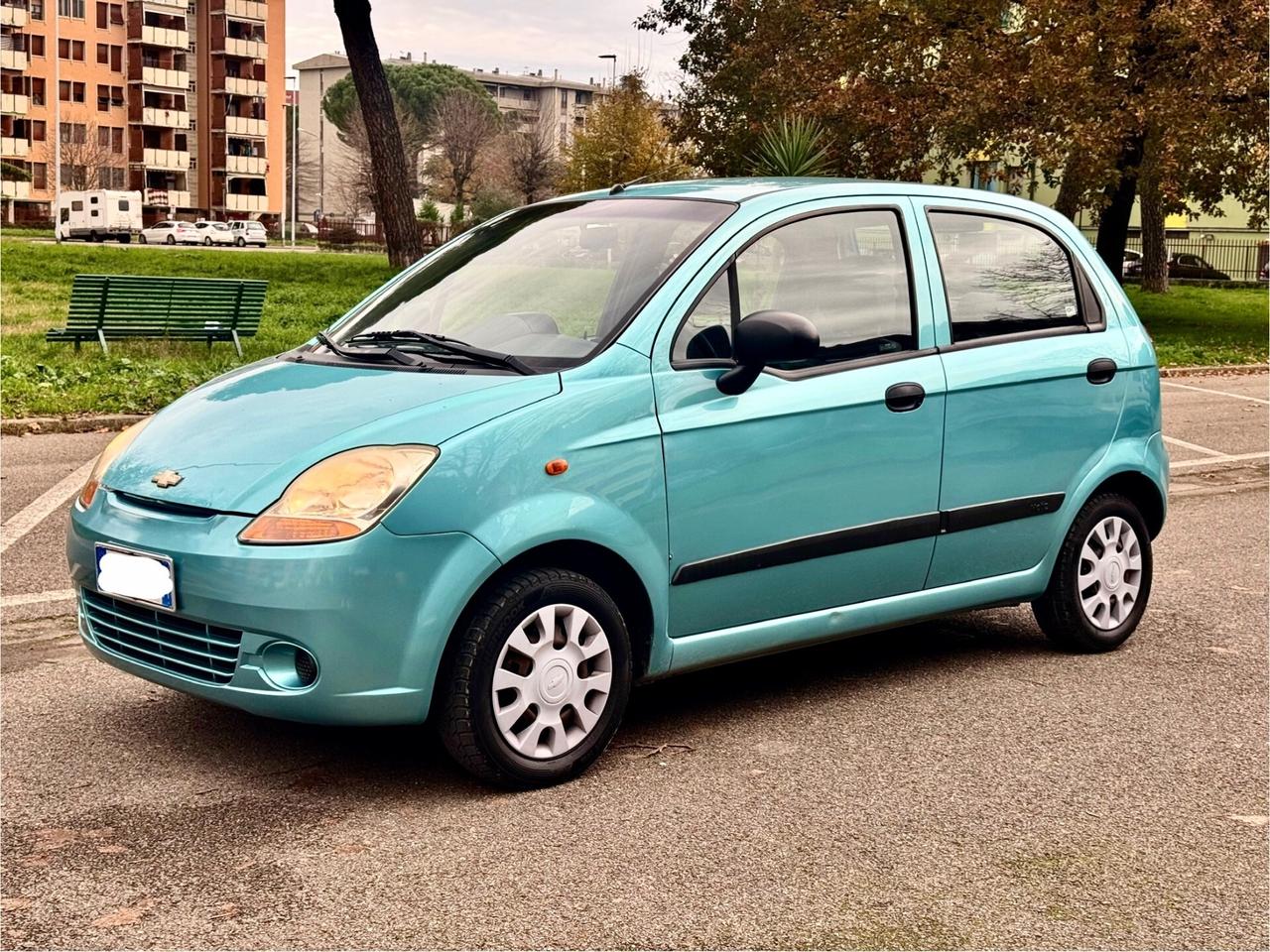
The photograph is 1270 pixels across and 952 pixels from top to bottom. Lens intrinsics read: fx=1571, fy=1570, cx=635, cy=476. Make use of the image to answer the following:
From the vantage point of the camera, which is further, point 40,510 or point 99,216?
point 99,216

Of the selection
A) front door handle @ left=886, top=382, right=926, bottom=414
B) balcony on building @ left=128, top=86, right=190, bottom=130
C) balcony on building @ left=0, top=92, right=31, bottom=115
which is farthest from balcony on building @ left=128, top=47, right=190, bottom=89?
front door handle @ left=886, top=382, right=926, bottom=414

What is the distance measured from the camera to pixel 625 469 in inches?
175

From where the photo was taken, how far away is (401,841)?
400 centimetres

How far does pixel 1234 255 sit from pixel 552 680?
56601mm

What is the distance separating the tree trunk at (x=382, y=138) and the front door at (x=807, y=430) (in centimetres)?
1771

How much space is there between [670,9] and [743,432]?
35852 mm

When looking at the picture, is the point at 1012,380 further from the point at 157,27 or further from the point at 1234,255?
the point at 157,27

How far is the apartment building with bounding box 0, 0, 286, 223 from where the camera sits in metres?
81.2

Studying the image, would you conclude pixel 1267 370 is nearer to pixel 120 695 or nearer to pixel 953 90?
pixel 953 90

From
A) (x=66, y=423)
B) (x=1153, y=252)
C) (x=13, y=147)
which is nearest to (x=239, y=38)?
(x=13, y=147)

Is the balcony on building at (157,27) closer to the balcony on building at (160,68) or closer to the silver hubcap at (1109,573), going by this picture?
the balcony on building at (160,68)

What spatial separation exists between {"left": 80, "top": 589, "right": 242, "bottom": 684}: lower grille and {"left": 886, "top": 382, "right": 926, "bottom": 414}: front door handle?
221cm

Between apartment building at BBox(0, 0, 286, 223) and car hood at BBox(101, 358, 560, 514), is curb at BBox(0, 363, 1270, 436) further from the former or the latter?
apartment building at BBox(0, 0, 286, 223)

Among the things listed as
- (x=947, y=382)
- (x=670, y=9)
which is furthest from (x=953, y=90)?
(x=947, y=382)
